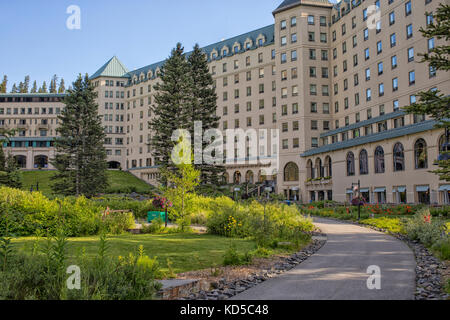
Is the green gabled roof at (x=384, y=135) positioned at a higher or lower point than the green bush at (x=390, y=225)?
higher

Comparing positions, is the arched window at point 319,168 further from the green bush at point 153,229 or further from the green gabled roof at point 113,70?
the green gabled roof at point 113,70

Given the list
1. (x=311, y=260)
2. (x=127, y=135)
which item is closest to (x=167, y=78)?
(x=311, y=260)

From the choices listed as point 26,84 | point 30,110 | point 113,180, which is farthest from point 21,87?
point 113,180

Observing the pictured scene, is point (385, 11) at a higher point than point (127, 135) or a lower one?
higher

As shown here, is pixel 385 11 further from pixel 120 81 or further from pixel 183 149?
pixel 120 81

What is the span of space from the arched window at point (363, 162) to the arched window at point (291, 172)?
14332 mm

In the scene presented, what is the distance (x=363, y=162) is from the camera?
45562 mm

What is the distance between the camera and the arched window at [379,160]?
4241cm

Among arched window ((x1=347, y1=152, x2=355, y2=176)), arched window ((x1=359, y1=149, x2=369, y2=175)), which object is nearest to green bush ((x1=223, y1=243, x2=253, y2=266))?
arched window ((x1=359, y1=149, x2=369, y2=175))

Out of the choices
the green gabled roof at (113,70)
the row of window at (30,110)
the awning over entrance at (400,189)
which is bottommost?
the awning over entrance at (400,189)

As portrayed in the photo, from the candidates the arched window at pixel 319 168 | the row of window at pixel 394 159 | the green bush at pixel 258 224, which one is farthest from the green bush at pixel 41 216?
the arched window at pixel 319 168

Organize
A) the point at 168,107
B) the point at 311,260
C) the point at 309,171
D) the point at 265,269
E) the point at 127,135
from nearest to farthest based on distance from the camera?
the point at 265,269 < the point at 311,260 < the point at 168,107 < the point at 309,171 < the point at 127,135

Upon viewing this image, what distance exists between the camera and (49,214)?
53.8 feet
